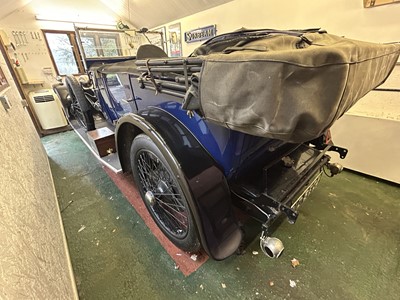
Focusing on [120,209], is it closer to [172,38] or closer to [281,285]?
[281,285]

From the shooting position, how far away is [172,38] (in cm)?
413

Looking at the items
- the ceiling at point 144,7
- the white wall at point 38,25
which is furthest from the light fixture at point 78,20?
the ceiling at point 144,7

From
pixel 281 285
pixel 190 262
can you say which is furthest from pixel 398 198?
pixel 190 262

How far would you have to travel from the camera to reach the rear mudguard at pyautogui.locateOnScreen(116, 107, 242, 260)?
3.43 ft

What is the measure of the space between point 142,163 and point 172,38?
11.9ft

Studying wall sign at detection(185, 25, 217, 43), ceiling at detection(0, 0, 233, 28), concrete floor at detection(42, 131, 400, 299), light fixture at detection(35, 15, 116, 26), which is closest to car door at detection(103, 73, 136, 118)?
concrete floor at detection(42, 131, 400, 299)

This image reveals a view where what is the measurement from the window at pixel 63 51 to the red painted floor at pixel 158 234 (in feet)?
12.9

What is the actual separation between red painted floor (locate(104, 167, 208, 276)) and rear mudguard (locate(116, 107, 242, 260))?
370 mm

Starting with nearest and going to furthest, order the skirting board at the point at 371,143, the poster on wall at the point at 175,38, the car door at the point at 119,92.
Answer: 1. the car door at the point at 119,92
2. the skirting board at the point at 371,143
3. the poster on wall at the point at 175,38

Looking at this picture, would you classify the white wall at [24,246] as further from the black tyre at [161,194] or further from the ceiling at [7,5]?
the ceiling at [7,5]

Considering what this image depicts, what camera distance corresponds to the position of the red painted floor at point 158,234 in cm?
137

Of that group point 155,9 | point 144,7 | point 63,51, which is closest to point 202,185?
point 155,9

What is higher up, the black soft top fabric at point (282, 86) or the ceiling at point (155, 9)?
the ceiling at point (155, 9)

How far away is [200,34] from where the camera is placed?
3.55m
